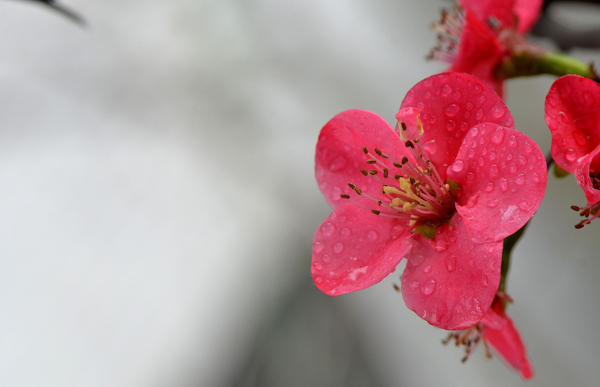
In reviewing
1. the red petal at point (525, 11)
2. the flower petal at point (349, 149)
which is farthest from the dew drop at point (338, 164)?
the red petal at point (525, 11)

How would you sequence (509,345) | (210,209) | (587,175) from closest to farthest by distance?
(587,175) < (509,345) < (210,209)

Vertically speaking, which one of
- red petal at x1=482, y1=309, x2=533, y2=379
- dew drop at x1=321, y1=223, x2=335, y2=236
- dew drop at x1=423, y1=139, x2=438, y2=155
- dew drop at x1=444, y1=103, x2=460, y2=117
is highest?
dew drop at x1=444, y1=103, x2=460, y2=117

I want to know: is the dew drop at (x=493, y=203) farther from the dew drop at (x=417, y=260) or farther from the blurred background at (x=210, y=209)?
the blurred background at (x=210, y=209)

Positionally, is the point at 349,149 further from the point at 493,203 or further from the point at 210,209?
the point at 210,209

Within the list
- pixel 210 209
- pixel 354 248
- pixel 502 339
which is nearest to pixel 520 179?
pixel 354 248

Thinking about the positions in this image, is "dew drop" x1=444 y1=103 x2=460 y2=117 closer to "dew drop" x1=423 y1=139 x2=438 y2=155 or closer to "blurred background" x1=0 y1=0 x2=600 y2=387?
"dew drop" x1=423 y1=139 x2=438 y2=155

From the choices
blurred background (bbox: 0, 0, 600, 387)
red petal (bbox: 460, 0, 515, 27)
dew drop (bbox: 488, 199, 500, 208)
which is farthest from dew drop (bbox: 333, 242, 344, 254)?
blurred background (bbox: 0, 0, 600, 387)
